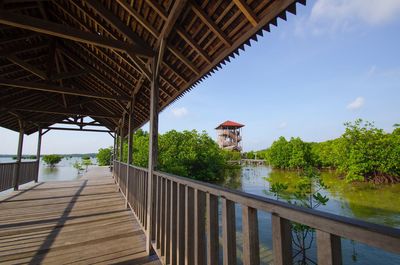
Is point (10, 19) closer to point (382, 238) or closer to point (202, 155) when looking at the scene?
point (382, 238)

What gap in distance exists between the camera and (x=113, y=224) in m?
4.16

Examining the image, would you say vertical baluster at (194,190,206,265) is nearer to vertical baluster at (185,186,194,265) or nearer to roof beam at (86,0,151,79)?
vertical baluster at (185,186,194,265)

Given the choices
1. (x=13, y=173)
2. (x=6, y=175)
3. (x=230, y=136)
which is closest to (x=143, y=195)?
(x=6, y=175)

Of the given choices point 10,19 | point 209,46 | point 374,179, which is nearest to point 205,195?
point 209,46

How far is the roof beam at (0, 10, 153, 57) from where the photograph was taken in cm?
262

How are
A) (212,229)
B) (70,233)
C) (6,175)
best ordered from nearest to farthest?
(212,229) → (70,233) → (6,175)

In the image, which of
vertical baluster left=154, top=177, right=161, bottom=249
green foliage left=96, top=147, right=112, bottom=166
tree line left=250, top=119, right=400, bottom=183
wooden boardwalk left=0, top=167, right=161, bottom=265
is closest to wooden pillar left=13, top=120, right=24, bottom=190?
wooden boardwalk left=0, top=167, right=161, bottom=265

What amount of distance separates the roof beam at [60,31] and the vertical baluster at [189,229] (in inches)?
89.9

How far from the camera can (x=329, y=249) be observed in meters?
0.75

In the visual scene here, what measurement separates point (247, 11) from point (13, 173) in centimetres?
946

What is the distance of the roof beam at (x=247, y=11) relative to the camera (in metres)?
1.85

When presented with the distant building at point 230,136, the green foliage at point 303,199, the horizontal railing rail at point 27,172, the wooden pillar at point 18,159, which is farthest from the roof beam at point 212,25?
the distant building at point 230,136

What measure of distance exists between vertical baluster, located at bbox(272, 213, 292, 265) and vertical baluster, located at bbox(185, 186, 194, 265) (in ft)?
3.42

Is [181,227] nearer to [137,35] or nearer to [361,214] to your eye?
[137,35]
